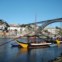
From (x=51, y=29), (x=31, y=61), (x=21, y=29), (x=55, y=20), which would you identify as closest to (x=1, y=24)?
(x=21, y=29)

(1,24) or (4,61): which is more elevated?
(1,24)

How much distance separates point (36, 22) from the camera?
51.7 m

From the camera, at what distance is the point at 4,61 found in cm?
2238

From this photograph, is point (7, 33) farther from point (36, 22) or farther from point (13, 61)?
point (13, 61)

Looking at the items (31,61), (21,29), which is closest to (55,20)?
(31,61)

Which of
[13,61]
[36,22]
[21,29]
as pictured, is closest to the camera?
[13,61]

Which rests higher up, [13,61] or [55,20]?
[55,20]

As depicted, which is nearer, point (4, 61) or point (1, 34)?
point (4, 61)

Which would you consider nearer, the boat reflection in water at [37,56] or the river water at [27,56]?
the river water at [27,56]

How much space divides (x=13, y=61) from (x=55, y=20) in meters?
23.0

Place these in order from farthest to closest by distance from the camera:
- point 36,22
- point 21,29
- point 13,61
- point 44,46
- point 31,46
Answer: point 21,29 < point 36,22 < point 44,46 < point 31,46 < point 13,61

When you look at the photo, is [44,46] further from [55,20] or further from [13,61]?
[13,61]

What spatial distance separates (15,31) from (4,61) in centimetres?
8296

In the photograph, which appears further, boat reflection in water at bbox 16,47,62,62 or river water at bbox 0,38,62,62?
boat reflection in water at bbox 16,47,62,62
